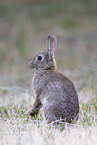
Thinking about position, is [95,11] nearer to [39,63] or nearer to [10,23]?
[10,23]

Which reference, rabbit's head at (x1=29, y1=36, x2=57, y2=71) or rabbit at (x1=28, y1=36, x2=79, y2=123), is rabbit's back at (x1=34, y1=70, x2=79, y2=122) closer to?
rabbit at (x1=28, y1=36, x2=79, y2=123)

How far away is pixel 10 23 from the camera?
20.0 meters

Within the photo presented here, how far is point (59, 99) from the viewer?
4293 mm

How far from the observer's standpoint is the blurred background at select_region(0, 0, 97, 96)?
892cm

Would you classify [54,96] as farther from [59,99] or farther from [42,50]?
[42,50]

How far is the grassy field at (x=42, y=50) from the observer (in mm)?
3838

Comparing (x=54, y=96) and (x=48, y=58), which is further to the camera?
(x=48, y=58)

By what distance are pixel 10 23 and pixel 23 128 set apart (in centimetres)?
1642

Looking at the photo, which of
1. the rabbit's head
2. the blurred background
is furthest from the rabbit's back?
the blurred background

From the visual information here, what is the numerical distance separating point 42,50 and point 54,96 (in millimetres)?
9346

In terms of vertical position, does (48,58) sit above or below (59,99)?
above

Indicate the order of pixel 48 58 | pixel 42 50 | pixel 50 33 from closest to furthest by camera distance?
pixel 48 58
pixel 42 50
pixel 50 33

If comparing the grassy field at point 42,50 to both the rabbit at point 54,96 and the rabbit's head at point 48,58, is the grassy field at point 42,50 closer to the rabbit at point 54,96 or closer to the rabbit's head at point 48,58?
the rabbit at point 54,96

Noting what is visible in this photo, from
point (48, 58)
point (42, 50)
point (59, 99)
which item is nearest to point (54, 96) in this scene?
point (59, 99)
